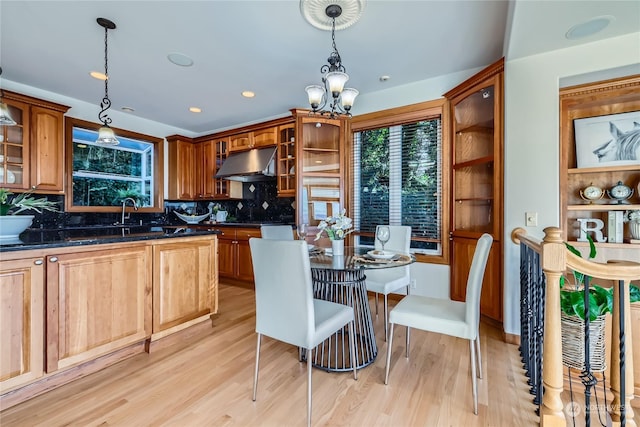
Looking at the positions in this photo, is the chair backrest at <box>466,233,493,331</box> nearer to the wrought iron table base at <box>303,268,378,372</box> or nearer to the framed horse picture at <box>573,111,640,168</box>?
the wrought iron table base at <box>303,268,378,372</box>

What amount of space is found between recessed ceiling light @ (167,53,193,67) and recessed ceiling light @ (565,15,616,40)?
10.6ft

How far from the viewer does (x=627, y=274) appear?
3.92ft

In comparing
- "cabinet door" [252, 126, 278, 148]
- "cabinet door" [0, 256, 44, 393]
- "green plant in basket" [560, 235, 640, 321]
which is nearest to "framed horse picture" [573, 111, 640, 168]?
"green plant in basket" [560, 235, 640, 321]

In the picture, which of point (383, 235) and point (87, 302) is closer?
point (87, 302)

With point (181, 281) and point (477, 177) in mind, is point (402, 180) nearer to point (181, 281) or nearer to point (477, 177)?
point (477, 177)

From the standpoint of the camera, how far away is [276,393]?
5.72 ft

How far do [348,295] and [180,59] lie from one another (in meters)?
2.80

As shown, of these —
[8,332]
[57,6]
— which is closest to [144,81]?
[57,6]

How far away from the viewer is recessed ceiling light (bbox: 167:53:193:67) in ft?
9.00

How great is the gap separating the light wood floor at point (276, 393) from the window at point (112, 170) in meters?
3.14

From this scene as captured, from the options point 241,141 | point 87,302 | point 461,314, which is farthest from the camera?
point 241,141

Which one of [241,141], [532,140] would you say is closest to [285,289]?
[532,140]

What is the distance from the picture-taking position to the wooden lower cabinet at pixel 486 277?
8.62ft

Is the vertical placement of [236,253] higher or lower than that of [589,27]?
lower
